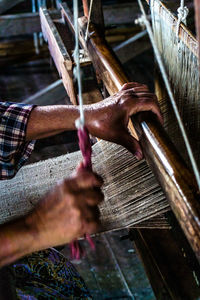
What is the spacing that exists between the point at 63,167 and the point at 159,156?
0.84 m

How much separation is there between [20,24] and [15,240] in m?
3.63

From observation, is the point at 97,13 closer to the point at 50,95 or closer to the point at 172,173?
the point at 50,95

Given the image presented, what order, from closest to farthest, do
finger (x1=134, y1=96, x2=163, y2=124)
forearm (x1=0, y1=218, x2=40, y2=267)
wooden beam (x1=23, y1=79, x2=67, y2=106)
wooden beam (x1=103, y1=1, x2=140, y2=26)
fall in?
forearm (x1=0, y1=218, x2=40, y2=267) → finger (x1=134, y1=96, x2=163, y2=124) → wooden beam (x1=23, y1=79, x2=67, y2=106) → wooden beam (x1=103, y1=1, x2=140, y2=26)

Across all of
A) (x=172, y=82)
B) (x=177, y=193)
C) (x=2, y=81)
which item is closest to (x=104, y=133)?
(x=177, y=193)

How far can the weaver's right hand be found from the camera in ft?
4.29

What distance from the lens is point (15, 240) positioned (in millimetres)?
1354

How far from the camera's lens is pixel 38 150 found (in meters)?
2.83

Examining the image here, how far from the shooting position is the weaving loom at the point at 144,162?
143 centimetres

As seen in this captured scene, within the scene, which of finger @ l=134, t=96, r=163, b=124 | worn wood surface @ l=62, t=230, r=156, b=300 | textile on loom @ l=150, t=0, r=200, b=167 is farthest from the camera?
worn wood surface @ l=62, t=230, r=156, b=300

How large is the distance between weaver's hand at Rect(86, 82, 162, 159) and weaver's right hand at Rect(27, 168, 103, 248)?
0.50 meters

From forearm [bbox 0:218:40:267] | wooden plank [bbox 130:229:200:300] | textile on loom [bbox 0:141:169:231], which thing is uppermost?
forearm [bbox 0:218:40:267]

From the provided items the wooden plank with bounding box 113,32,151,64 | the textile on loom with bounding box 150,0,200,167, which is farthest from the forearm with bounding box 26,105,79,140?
the wooden plank with bounding box 113,32,151,64

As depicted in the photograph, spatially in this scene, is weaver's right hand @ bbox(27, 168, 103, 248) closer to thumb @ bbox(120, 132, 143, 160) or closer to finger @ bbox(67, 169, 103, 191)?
finger @ bbox(67, 169, 103, 191)

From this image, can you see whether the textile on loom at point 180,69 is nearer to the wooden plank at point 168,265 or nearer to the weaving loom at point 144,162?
the weaving loom at point 144,162
